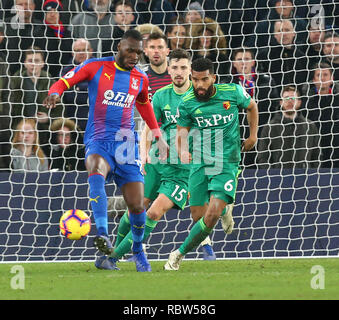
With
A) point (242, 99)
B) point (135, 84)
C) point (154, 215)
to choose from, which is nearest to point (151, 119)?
point (135, 84)

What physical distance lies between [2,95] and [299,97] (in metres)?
3.75

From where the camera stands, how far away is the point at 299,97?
9.88 meters

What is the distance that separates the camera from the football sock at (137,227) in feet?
23.9

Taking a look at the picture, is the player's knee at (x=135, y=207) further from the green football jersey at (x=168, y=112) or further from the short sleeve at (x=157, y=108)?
the short sleeve at (x=157, y=108)

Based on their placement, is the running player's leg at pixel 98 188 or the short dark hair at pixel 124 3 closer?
the running player's leg at pixel 98 188

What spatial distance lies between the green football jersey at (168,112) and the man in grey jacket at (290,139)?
70.4 inches

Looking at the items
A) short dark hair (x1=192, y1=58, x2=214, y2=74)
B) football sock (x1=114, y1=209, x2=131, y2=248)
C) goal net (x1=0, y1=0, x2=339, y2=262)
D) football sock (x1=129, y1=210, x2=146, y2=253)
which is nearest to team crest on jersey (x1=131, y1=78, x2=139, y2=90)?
short dark hair (x1=192, y1=58, x2=214, y2=74)

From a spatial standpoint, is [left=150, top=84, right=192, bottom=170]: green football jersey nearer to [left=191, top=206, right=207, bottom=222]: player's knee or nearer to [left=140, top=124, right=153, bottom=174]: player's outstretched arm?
[left=140, top=124, right=153, bottom=174]: player's outstretched arm

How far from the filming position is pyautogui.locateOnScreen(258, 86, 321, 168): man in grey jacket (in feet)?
32.9

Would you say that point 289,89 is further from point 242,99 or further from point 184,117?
point 184,117

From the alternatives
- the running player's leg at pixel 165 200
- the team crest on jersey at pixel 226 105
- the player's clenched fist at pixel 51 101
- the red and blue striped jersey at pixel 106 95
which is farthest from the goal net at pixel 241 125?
the player's clenched fist at pixel 51 101

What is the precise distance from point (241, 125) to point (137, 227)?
10.8ft

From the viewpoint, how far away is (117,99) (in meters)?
7.23

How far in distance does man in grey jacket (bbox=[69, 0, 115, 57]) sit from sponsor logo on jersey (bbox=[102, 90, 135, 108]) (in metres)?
3.43
